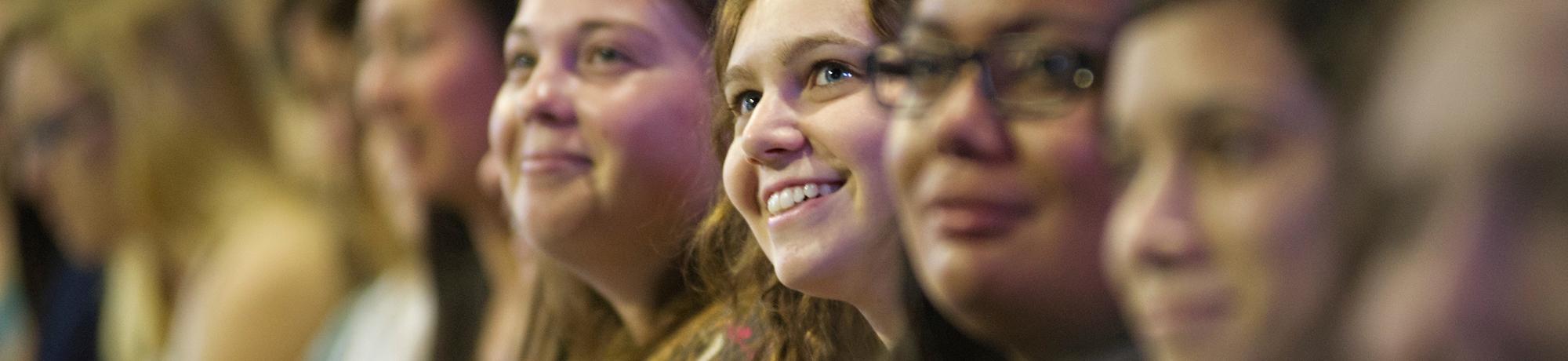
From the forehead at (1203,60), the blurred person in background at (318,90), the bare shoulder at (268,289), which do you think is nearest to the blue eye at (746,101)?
the forehead at (1203,60)

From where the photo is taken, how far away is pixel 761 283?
1585 millimetres

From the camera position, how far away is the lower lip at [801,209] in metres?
1.37

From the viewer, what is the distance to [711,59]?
5.54 feet

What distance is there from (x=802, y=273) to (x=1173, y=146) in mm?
457

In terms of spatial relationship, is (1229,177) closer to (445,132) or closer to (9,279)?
(445,132)

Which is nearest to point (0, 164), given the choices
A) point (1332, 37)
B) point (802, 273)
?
point (802, 273)

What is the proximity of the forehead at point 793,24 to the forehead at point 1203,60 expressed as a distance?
1.29ft

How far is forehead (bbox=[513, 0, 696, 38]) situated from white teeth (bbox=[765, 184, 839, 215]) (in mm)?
374

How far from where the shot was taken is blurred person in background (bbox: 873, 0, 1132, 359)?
106 centimetres

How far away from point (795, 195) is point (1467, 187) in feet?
2.12

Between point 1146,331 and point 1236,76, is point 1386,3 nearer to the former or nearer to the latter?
point 1236,76

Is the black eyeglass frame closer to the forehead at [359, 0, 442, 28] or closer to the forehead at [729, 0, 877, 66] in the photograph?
the forehead at [729, 0, 877, 66]

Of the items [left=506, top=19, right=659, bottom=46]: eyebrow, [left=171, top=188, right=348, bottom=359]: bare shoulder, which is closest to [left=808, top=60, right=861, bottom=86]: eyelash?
[left=506, top=19, right=659, bottom=46]: eyebrow

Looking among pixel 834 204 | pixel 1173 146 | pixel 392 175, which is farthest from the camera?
pixel 392 175
